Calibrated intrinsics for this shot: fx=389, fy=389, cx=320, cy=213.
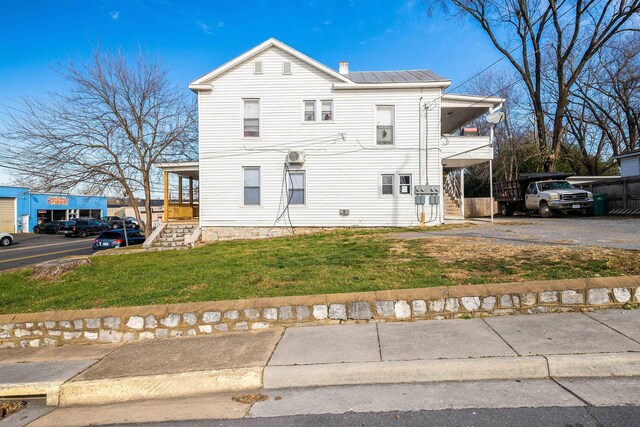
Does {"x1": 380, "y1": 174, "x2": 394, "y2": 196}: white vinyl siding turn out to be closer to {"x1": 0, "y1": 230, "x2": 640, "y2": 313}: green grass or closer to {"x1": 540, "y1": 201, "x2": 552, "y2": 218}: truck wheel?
{"x1": 0, "y1": 230, "x2": 640, "y2": 313}: green grass

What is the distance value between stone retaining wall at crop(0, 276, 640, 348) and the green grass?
479mm

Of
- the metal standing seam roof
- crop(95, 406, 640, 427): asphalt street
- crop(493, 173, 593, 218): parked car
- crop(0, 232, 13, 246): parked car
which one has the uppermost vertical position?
the metal standing seam roof

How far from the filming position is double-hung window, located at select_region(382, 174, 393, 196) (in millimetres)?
16609

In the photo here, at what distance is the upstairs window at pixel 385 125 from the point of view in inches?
651

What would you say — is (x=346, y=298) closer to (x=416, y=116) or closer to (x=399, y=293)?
(x=399, y=293)

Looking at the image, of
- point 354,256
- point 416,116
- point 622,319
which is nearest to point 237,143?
point 416,116

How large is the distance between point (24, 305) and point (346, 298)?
5744 millimetres

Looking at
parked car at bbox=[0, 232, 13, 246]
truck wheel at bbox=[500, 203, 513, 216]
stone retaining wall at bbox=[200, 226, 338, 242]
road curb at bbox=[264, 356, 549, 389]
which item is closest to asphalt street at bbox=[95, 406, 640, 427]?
road curb at bbox=[264, 356, 549, 389]

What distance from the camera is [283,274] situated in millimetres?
7609

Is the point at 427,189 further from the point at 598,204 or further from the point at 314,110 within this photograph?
the point at 598,204

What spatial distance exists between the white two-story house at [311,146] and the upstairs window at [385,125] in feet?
0.14

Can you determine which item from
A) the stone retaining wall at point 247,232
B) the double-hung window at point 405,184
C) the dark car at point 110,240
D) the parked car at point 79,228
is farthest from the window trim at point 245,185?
→ the parked car at point 79,228

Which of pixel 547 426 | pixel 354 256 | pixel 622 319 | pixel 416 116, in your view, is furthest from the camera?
pixel 416 116

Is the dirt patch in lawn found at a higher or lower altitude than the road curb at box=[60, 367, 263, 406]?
higher
